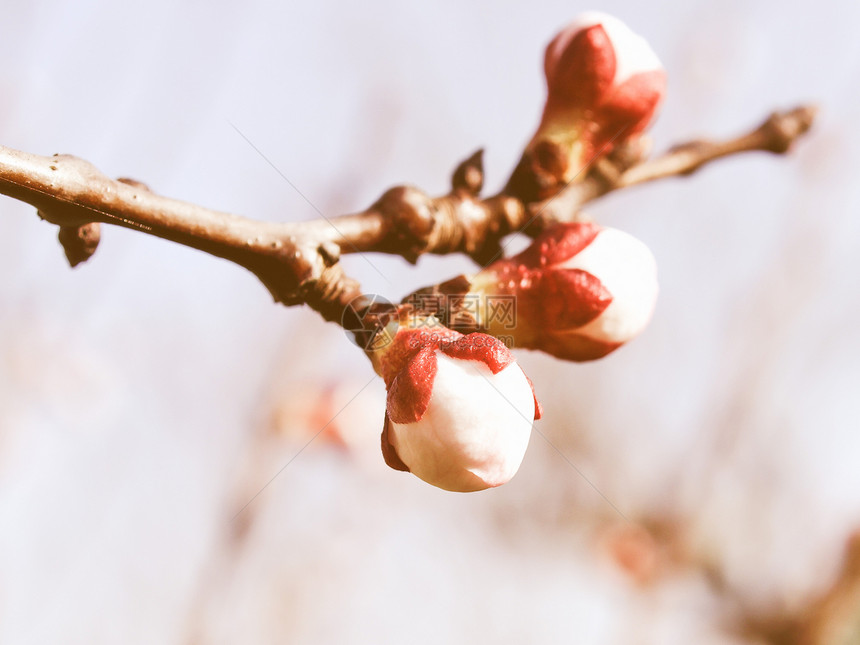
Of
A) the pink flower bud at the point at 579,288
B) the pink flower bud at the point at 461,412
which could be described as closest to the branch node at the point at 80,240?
the pink flower bud at the point at 461,412

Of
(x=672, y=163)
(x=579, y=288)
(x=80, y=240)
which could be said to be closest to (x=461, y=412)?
(x=579, y=288)

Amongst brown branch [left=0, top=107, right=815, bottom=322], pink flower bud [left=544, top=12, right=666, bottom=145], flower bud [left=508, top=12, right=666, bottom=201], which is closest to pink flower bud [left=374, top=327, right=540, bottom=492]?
brown branch [left=0, top=107, right=815, bottom=322]

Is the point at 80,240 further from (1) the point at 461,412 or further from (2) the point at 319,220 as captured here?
(1) the point at 461,412

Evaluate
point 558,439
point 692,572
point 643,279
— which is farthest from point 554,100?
point 558,439

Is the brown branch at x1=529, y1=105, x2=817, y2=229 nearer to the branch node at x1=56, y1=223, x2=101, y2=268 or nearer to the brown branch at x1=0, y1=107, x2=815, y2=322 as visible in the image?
the brown branch at x1=0, y1=107, x2=815, y2=322

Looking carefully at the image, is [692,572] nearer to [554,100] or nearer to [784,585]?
[784,585]
